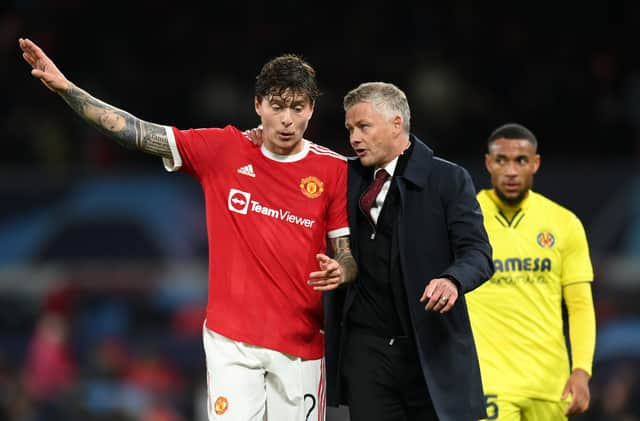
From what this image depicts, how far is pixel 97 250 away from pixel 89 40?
159 inches

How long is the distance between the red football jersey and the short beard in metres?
1.48

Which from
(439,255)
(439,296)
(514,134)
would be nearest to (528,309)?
(514,134)

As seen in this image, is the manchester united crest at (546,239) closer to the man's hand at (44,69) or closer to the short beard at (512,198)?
the short beard at (512,198)

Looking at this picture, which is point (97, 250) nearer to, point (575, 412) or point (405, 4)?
point (405, 4)

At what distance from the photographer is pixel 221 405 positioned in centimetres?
553

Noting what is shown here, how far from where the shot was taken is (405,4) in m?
17.0

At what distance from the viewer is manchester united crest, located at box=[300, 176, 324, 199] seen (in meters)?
5.71

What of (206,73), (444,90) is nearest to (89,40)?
(206,73)

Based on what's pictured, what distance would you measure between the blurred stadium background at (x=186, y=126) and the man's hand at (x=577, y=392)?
5.04 meters

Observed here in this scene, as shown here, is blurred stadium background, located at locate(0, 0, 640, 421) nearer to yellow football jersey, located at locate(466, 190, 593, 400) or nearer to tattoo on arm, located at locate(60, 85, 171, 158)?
yellow football jersey, located at locate(466, 190, 593, 400)

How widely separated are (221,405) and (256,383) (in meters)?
0.20

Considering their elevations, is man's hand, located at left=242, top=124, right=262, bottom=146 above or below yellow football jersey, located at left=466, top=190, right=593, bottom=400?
above

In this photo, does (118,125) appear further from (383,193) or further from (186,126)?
(186,126)

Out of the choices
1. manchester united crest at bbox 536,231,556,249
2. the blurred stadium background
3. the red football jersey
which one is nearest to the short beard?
manchester united crest at bbox 536,231,556,249
